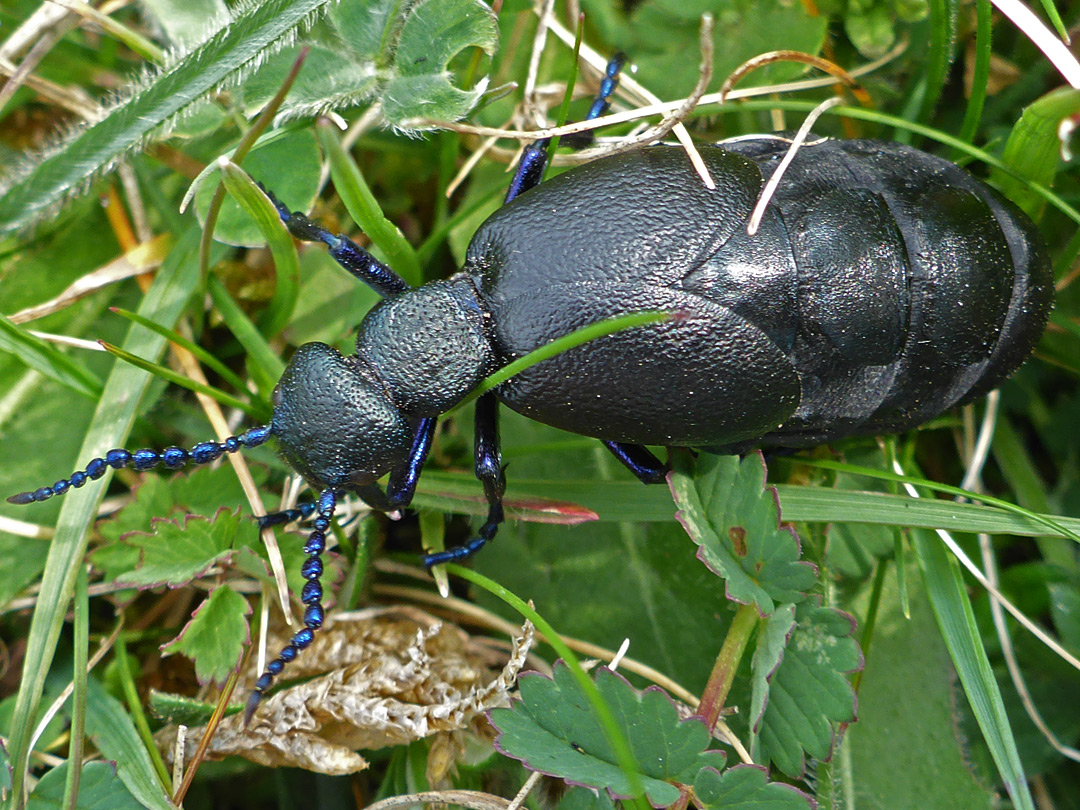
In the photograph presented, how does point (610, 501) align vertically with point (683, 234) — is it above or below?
below

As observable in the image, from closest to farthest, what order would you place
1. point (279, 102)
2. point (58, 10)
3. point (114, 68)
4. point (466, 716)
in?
point (279, 102) → point (466, 716) → point (58, 10) → point (114, 68)

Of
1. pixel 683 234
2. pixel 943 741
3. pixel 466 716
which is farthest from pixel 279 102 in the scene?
pixel 943 741

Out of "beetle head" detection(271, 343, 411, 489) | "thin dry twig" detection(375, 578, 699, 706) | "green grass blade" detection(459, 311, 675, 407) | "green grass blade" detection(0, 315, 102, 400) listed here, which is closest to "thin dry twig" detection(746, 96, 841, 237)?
"green grass blade" detection(459, 311, 675, 407)

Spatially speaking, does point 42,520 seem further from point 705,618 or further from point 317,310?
point 705,618

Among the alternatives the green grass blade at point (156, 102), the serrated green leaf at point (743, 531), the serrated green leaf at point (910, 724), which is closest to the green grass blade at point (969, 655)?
the serrated green leaf at point (910, 724)

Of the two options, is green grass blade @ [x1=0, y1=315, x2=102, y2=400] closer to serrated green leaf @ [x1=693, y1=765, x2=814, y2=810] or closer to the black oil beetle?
the black oil beetle

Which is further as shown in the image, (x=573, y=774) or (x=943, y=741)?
(x=943, y=741)

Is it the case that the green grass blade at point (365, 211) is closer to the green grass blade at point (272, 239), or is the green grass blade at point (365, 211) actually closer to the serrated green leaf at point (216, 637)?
the green grass blade at point (272, 239)
